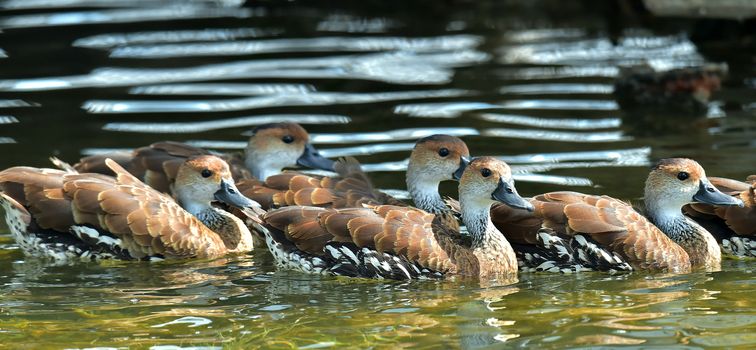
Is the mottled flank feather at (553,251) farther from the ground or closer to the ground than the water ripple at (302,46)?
closer to the ground

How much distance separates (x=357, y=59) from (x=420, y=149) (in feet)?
23.6

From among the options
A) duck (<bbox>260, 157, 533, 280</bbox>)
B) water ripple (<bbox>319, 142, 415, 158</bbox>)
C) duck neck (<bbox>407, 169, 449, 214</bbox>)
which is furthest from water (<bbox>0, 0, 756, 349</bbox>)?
duck neck (<bbox>407, 169, 449, 214</bbox>)

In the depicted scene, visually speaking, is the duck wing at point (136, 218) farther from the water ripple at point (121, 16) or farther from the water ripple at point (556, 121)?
the water ripple at point (121, 16)

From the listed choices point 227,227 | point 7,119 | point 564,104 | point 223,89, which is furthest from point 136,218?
point 564,104

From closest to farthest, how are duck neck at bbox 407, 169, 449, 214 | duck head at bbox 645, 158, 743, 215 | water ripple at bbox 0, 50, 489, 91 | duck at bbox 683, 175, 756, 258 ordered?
duck head at bbox 645, 158, 743, 215
duck at bbox 683, 175, 756, 258
duck neck at bbox 407, 169, 449, 214
water ripple at bbox 0, 50, 489, 91

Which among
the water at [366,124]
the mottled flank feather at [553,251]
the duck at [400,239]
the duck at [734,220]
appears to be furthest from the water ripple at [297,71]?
the duck at [400,239]

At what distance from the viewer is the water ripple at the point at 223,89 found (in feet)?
57.1

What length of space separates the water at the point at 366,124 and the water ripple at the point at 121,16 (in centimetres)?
7

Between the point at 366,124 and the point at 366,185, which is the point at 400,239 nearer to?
the point at 366,185

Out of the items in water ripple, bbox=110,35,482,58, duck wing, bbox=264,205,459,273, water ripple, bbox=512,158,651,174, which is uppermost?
water ripple, bbox=110,35,482,58

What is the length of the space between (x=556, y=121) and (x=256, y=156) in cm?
401

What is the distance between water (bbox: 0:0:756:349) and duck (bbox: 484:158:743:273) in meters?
0.18

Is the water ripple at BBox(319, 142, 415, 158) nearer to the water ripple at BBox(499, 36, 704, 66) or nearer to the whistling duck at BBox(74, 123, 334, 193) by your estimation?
the whistling duck at BBox(74, 123, 334, 193)

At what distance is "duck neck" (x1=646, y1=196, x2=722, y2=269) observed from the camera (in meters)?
11.0
